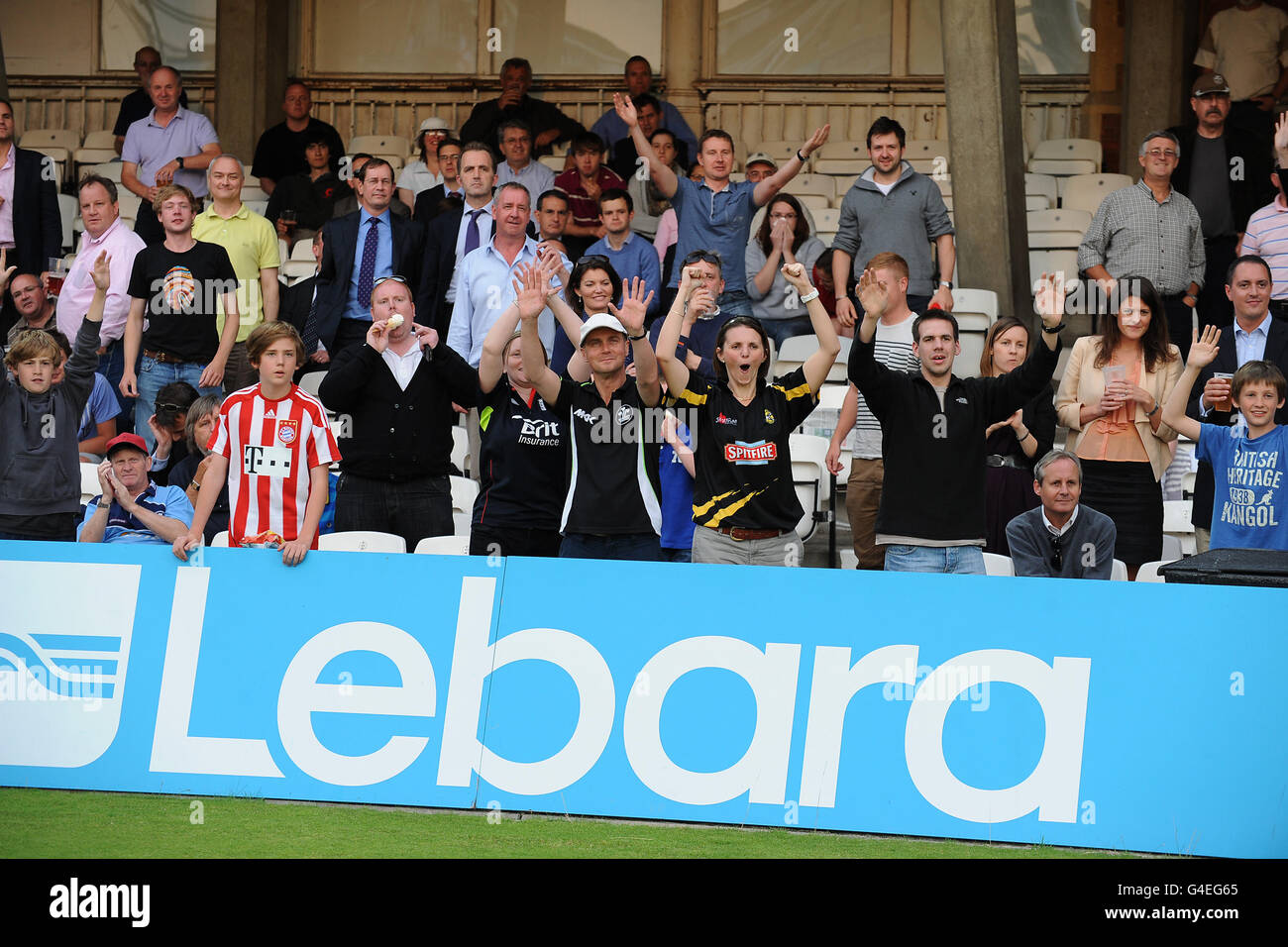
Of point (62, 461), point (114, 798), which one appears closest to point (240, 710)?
point (114, 798)

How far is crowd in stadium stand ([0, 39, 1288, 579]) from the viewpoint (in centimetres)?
670

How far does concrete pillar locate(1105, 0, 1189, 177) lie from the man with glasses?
17.3 feet

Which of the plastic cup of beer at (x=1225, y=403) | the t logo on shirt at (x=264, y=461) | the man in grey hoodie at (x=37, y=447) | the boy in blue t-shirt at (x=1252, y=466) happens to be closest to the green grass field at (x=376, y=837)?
the t logo on shirt at (x=264, y=461)

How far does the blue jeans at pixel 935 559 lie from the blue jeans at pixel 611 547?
1.08 metres

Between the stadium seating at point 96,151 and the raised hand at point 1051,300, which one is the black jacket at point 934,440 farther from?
the stadium seating at point 96,151

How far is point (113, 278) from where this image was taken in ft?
33.2

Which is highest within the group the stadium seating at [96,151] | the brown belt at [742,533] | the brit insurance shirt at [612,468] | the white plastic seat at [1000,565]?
the stadium seating at [96,151]

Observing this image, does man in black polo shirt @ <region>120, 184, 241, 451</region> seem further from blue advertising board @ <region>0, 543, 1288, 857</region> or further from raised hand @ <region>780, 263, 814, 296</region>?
raised hand @ <region>780, 263, 814, 296</region>

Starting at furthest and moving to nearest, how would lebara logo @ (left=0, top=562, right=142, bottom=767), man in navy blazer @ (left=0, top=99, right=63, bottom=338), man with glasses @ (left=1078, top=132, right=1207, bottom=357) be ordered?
1. man in navy blazer @ (left=0, top=99, right=63, bottom=338)
2. man with glasses @ (left=1078, top=132, right=1207, bottom=357)
3. lebara logo @ (left=0, top=562, right=142, bottom=767)

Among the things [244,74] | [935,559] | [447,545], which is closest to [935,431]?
[935,559]

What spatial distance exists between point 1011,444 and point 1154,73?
821 cm

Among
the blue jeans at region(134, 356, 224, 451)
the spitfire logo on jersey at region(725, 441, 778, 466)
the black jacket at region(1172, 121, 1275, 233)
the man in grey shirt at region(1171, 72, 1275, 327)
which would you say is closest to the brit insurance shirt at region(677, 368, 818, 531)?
the spitfire logo on jersey at region(725, 441, 778, 466)

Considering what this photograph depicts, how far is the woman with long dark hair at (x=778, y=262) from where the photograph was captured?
9898 millimetres
